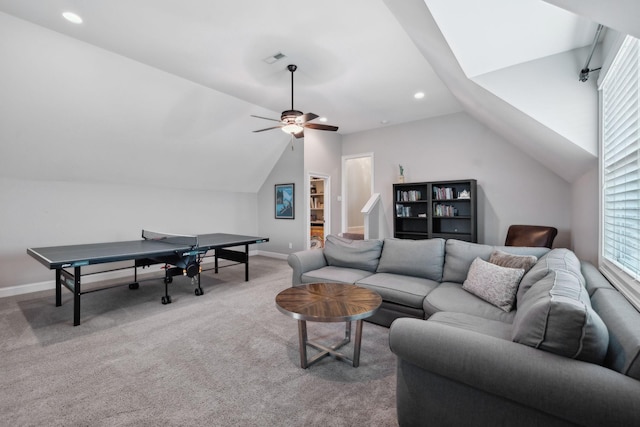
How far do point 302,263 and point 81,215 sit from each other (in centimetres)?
373

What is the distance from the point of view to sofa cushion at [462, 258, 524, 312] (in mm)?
2172

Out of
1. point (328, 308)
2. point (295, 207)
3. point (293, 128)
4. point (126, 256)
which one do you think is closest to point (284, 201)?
point (295, 207)

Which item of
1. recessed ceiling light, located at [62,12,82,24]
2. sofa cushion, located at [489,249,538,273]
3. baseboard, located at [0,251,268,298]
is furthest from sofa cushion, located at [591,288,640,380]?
baseboard, located at [0,251,268,298]

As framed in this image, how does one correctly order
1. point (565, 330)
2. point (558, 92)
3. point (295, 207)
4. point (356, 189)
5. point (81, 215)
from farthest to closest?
point (356, 189) < point (295, 207) < point (81, 215) < point (558, 92) < point (565, 330)

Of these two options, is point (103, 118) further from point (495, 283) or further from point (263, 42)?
point (495, 283)

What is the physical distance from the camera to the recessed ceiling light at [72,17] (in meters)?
2.62

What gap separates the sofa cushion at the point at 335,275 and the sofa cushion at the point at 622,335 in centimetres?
190

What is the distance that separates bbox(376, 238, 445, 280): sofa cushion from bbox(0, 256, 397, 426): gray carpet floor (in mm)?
681

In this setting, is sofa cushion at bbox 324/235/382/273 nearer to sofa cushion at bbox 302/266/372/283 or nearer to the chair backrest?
sofa cushion at bbox 302/266/372/283

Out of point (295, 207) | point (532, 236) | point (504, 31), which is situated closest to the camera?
point (504, 31)

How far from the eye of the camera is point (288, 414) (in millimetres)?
1667

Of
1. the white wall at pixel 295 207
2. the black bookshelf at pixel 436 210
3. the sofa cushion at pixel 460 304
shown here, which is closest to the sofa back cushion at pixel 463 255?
the sofa cushion at pixel 460 304

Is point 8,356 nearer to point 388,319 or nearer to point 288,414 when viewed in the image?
point 288,414

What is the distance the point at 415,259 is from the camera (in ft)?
10.1
